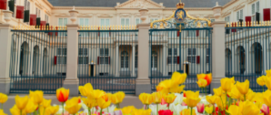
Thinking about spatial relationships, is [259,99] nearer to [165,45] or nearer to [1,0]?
[1,0]

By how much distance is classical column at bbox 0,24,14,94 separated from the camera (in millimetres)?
7562

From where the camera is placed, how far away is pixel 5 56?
7645 millimetres

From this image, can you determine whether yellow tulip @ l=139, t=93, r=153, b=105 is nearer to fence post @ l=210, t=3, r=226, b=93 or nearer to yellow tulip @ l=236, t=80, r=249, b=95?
yellow tulip @ l=236, t=80, r=249, b=95

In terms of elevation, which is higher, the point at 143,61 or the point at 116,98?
the point at 143,61

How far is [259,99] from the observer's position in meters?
0.82

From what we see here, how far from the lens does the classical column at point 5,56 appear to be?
756 cm

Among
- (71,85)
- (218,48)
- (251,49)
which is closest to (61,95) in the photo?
(71,85)

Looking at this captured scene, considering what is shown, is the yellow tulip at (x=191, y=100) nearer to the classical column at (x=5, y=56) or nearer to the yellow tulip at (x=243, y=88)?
the yellow tulip at (x=243, y=88)

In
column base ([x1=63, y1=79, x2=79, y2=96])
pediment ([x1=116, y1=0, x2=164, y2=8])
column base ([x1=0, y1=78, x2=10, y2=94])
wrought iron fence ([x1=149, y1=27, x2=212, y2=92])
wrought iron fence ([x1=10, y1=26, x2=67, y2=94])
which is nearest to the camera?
column base ([x1=63, y1=79, x2=79, y2=96])

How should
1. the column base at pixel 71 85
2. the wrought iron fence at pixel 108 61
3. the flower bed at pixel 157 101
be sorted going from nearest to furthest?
the flower bed at pixel 157 101 < the wrought iron fence at pixel 108 61 < the column base at pixel 71 85

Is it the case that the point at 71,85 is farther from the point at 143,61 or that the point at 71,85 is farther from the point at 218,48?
the point at 218,48

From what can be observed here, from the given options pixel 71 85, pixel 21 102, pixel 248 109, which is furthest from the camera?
pixel 71 85

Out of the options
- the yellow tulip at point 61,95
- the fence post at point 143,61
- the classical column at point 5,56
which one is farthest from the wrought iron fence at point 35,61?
the yellow tulip at point 61,95

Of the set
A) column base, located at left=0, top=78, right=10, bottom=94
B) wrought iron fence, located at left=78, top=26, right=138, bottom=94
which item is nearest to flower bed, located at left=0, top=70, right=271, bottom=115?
wrought iron fence, located at left=78, top=26, right=138, bottom=94
